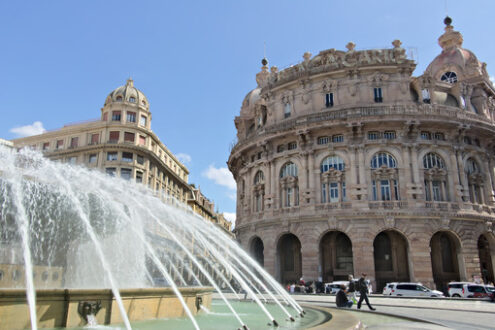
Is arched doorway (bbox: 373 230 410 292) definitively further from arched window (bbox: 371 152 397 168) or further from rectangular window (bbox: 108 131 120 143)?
rectangular window (bbox: 108 131 120 143)

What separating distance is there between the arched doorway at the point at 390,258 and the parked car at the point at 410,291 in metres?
4.62

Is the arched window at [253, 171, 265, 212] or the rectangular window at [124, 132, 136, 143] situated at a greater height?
the rectangular window at [124, 132, 136, 143]

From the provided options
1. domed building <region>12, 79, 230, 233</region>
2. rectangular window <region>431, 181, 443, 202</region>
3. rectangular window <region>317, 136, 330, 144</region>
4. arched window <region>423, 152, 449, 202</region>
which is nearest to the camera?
arched window <region>423, 152, 449, 202</region>

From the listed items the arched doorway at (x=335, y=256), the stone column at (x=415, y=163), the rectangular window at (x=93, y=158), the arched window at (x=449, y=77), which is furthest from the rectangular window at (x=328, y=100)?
the rectangular window at (x=93, y=158)

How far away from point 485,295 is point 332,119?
1756 cm

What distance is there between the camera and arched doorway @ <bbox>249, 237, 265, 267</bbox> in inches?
1556

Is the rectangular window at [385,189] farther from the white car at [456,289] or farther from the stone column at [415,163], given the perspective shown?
the white car at [456,289]

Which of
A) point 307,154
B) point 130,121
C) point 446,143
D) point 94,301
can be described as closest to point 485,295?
point 446,143

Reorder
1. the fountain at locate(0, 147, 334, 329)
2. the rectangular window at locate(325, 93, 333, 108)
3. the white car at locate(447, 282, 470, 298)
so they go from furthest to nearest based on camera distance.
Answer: the rectangular window at locate(325, 93, 333, 108)
the white car at locate(447, 282, 470, 298)
the fountain at locate(0, 147, 334, 329)

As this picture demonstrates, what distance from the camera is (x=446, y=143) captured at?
35375 millimetres

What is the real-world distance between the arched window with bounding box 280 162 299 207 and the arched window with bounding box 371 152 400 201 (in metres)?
6.82

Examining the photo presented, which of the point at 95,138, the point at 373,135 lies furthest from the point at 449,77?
the point at 95,138

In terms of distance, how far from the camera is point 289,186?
37188mm

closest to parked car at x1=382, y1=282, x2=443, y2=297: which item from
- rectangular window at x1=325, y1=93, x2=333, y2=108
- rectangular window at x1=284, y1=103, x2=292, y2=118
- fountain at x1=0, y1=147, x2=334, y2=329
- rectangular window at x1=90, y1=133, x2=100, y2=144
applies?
rectangular window at x1=325, y1=93, x2=333, y2=108
